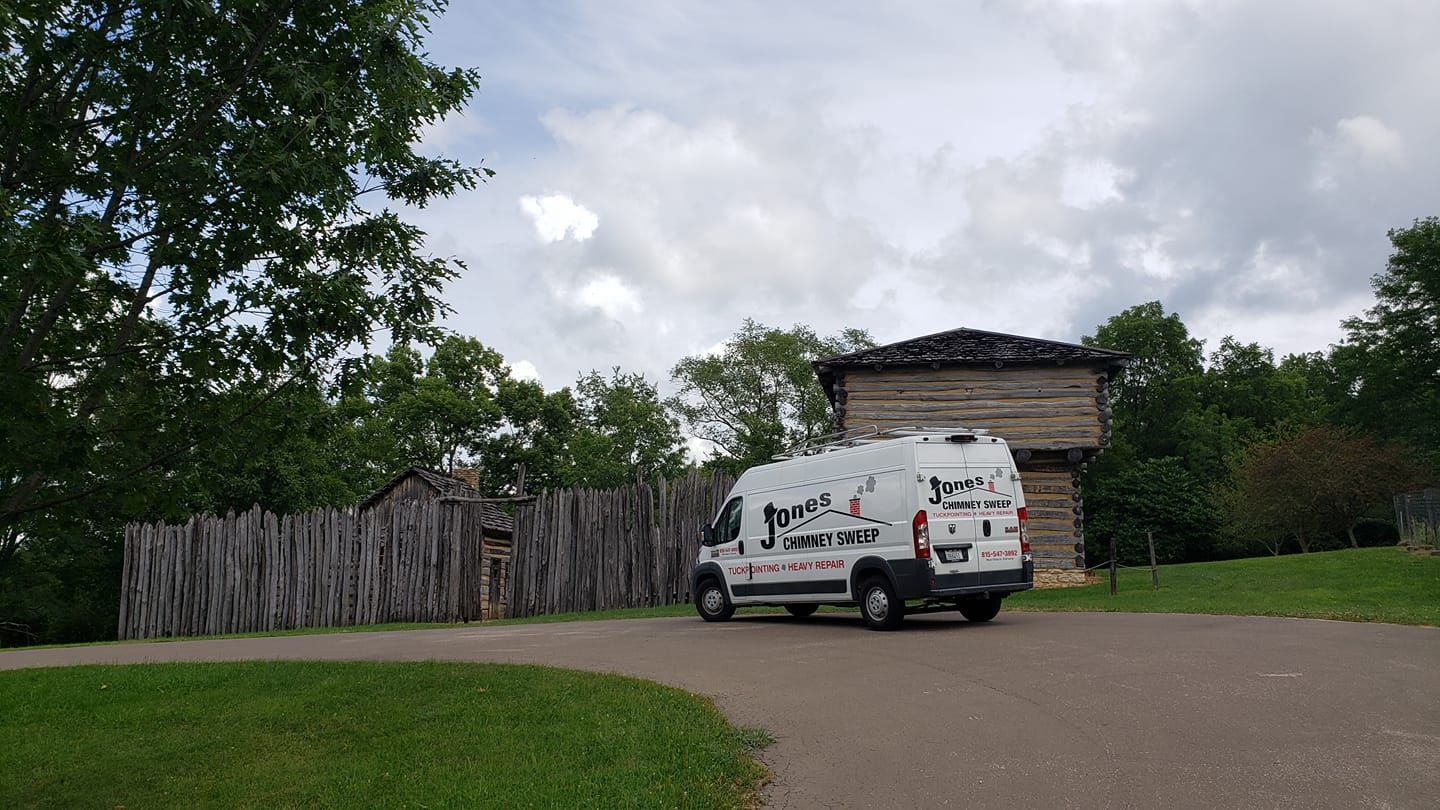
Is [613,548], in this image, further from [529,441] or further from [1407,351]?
[1407,351]

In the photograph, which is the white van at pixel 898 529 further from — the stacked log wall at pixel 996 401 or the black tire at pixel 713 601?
the stacked log wall at pixel 996 401

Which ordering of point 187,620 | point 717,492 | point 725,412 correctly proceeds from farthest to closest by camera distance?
point 725,412 < point 187,620 < point 717,492

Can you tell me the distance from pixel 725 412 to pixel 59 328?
5131 centimetres

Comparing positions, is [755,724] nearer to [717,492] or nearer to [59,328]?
[59,328]

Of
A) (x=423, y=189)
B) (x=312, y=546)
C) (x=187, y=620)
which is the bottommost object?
(x=187, y=620)

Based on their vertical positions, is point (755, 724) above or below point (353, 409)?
below

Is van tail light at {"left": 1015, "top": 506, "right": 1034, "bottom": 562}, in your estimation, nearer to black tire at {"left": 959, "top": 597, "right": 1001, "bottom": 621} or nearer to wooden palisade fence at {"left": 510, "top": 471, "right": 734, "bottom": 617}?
black tire at {"left": 959, "top": 597, "right": 1001, "bottom": 621}

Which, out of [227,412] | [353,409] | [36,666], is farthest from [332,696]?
[36,666]

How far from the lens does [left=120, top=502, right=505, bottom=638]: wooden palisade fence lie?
20.7 meters

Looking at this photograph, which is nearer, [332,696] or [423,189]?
[423,189]

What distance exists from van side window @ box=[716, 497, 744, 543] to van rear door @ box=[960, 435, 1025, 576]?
381 cm

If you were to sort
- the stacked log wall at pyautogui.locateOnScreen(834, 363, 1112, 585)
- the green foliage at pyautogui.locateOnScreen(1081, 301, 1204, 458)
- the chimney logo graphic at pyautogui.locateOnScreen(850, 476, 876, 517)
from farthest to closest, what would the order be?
the green foliage at pyautogui.locateOnScreen(1081, 301, 1204, 458)
the stacked log wall at pyautogui.locateOnScreen(834, 363, 1112, 585)
the chimney logo graphic at pyautogui.locateOnScreen(850, 476, 876, 517)

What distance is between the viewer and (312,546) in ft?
69.9

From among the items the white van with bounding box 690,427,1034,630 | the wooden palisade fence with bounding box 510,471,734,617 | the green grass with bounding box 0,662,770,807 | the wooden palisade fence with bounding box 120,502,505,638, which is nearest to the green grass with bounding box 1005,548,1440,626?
the white van with bounding box 690,427,1034,630
